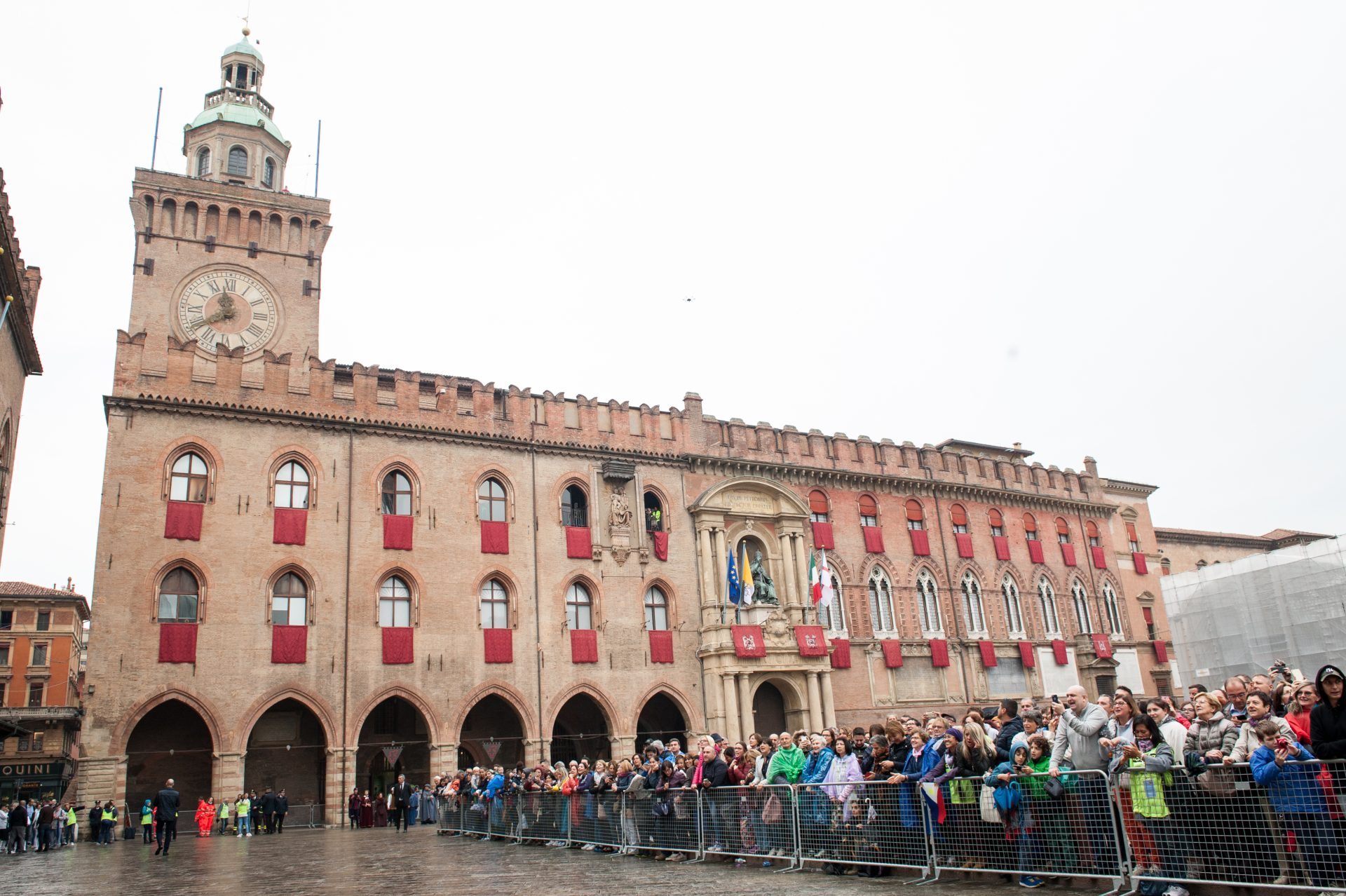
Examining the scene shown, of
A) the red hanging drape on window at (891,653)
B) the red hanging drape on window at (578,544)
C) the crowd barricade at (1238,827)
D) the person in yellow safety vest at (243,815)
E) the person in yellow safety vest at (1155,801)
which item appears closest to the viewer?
the crowd barricade at (1238,827)

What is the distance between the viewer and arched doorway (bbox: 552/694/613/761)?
3353 centimetres

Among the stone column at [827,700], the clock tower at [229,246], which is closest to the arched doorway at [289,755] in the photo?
the clock tower at [229,246]

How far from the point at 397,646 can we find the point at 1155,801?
23.8 meters

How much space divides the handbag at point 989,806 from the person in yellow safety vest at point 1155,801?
4.99 ft

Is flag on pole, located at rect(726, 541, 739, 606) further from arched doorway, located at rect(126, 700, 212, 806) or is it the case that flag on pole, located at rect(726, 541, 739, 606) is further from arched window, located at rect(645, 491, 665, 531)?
arched doorway, located at rect(126, 700, 212, 806)

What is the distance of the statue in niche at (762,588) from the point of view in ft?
115

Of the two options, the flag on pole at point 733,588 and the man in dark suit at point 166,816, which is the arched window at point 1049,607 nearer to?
the flag on pole at point 733,588

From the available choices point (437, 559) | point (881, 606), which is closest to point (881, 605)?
point (881, 606)

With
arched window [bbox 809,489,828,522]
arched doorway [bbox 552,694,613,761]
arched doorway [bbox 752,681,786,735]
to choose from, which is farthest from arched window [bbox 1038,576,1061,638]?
arched doorway [bbox 552,694,613,761]

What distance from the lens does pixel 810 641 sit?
34781mm

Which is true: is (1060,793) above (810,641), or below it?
below

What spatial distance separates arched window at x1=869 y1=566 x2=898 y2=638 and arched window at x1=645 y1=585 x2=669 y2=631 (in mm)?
8430

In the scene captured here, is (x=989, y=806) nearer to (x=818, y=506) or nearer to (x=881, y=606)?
(x=818, y=506)

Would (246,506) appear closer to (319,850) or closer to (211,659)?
(211,659)
